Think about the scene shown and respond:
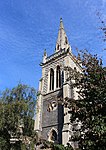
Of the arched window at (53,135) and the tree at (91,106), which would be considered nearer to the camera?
the tree at (91,106)

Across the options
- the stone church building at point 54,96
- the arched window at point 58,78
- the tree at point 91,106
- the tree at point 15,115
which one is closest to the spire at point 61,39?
the stone church building at point 54,96

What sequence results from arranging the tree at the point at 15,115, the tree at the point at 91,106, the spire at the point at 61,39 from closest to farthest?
1. the tree at the point at 91,106
2. the tree at the point at 15,115
3. the spire at the point at 61,39

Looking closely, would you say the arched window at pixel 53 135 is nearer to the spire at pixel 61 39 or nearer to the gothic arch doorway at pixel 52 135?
the gothic arch doorway at pixel 52 135

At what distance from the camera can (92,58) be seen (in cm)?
596

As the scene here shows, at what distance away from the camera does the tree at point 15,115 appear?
14844 millimetres

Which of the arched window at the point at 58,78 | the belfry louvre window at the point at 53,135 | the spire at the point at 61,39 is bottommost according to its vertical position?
the belfry louvre window at the point at 53,135

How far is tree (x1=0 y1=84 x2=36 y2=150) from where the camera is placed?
48.7 ft

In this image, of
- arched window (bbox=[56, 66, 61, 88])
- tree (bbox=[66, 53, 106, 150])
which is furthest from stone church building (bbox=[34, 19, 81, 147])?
tree (bbox=[66, 53, 106, 150])

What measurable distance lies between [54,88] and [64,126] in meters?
6.22

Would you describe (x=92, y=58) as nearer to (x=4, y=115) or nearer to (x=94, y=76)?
(x=94, y=76)

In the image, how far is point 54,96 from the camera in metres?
20.5

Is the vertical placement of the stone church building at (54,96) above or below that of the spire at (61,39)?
below

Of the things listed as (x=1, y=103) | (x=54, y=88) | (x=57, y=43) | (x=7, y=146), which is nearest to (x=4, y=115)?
(x=1, y=103)

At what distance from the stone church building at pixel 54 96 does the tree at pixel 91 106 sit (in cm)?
962
